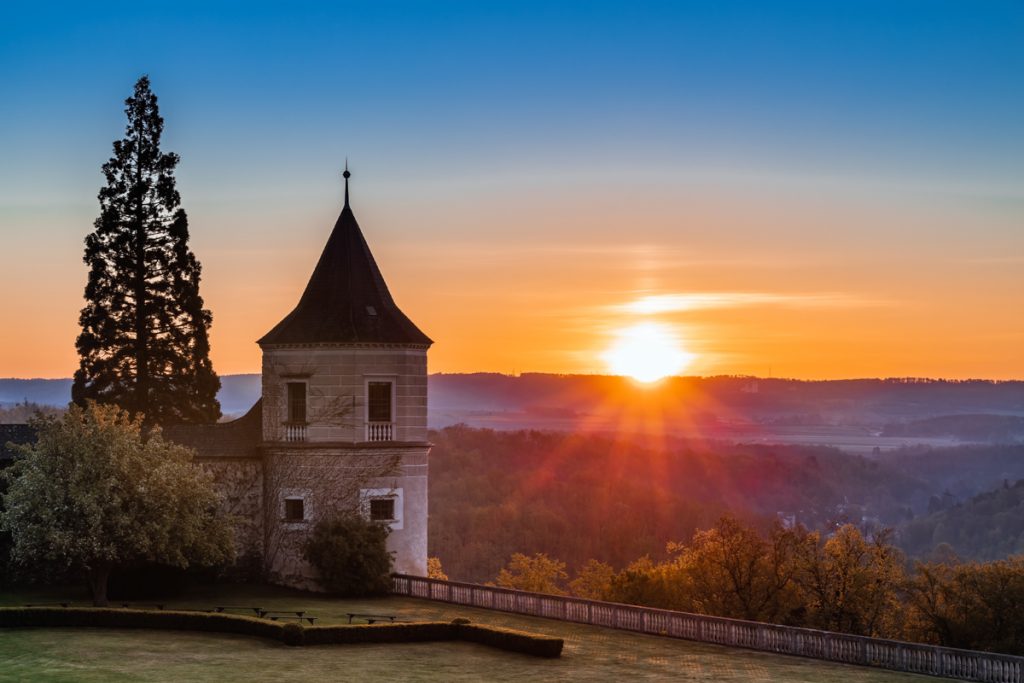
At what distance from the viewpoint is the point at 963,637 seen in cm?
5328

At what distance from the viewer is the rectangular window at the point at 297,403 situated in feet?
165

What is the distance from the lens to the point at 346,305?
50.9 meters

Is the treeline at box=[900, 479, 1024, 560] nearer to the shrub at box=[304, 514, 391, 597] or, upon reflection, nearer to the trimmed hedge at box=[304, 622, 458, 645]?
the shrub at box=[304, 514, 391, 597]

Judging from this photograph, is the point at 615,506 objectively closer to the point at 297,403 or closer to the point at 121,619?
the point at 297,403

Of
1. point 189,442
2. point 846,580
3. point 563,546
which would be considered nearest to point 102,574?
point 189,442

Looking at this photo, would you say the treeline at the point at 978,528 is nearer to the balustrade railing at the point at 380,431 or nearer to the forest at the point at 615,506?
the forest at the point at 615,506

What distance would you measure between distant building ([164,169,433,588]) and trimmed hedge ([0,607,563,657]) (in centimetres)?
854

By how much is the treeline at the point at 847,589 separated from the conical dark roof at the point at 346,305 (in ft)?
59.2

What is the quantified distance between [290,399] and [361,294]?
4.92m

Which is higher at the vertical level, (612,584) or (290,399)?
(290,399)

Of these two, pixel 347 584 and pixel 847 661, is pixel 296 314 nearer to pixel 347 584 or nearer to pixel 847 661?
pixel 347 584

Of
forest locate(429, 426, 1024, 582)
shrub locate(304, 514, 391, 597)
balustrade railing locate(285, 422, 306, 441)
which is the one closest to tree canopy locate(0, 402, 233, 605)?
shrub locate(304, 514, 391, 597)

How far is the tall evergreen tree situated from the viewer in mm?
63625

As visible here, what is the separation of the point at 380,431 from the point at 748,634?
17.5 m
